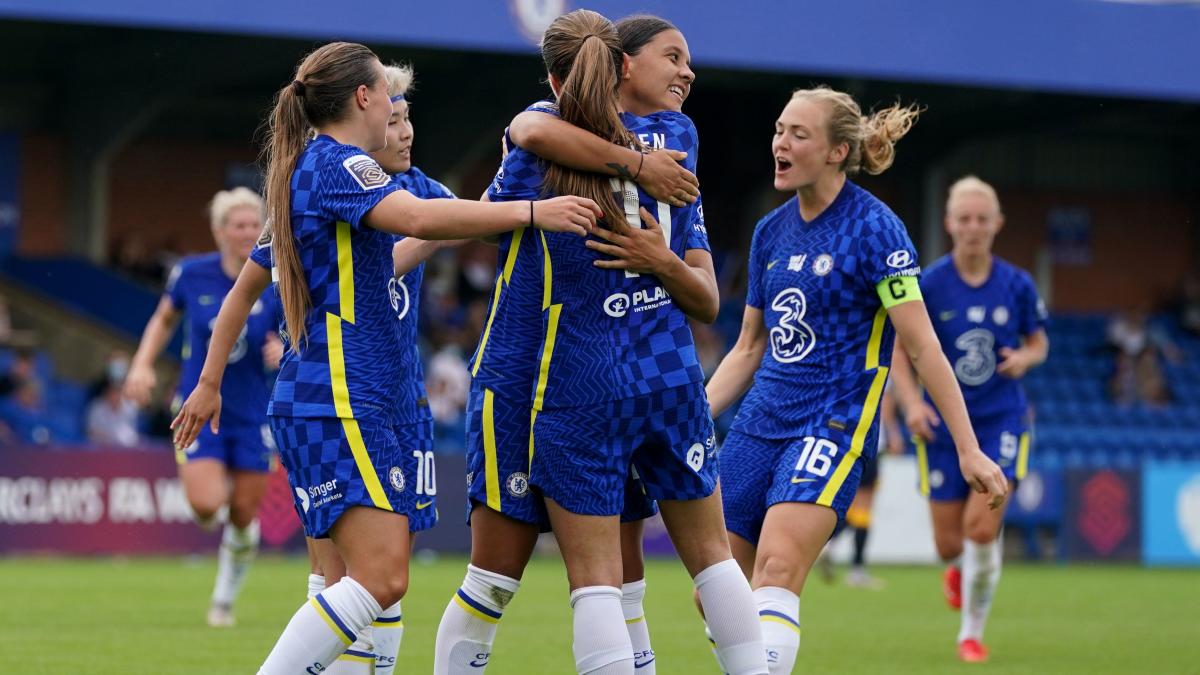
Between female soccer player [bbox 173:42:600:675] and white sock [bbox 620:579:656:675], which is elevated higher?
female soccer player [bbox 173:42:600:675]

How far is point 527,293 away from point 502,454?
1.53 feet

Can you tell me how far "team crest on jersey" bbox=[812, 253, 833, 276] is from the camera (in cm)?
605

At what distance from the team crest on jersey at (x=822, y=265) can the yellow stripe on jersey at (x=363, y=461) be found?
1898 mm

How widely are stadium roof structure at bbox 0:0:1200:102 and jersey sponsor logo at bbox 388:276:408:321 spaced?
13.1 meters

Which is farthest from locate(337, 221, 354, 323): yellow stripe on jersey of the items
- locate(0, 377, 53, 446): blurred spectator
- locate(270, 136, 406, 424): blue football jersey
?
locate(0, 377, 53, 446): blurred spectator

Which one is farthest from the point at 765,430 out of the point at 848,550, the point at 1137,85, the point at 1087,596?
the point at 1137,85

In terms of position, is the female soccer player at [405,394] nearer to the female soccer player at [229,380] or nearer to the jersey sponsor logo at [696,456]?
the jersey sponsor logo at [696,456]

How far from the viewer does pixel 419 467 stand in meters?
5.35

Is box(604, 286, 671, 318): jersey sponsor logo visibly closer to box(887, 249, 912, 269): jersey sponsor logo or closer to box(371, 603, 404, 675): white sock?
box(887, 249, 912, 269): jersey sponsor logo

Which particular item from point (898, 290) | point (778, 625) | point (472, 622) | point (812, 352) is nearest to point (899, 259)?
point (898, 290)

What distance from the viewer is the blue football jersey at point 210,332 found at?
9852 mm

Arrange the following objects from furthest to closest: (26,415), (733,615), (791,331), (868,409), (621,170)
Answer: (26,415) < (791,331) < (868,409) < (733,615) < (621,170)

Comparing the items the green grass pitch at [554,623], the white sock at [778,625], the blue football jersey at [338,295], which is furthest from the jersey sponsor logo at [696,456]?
the green grass pitch at [554,623]

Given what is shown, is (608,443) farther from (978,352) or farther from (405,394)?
(978,352)
